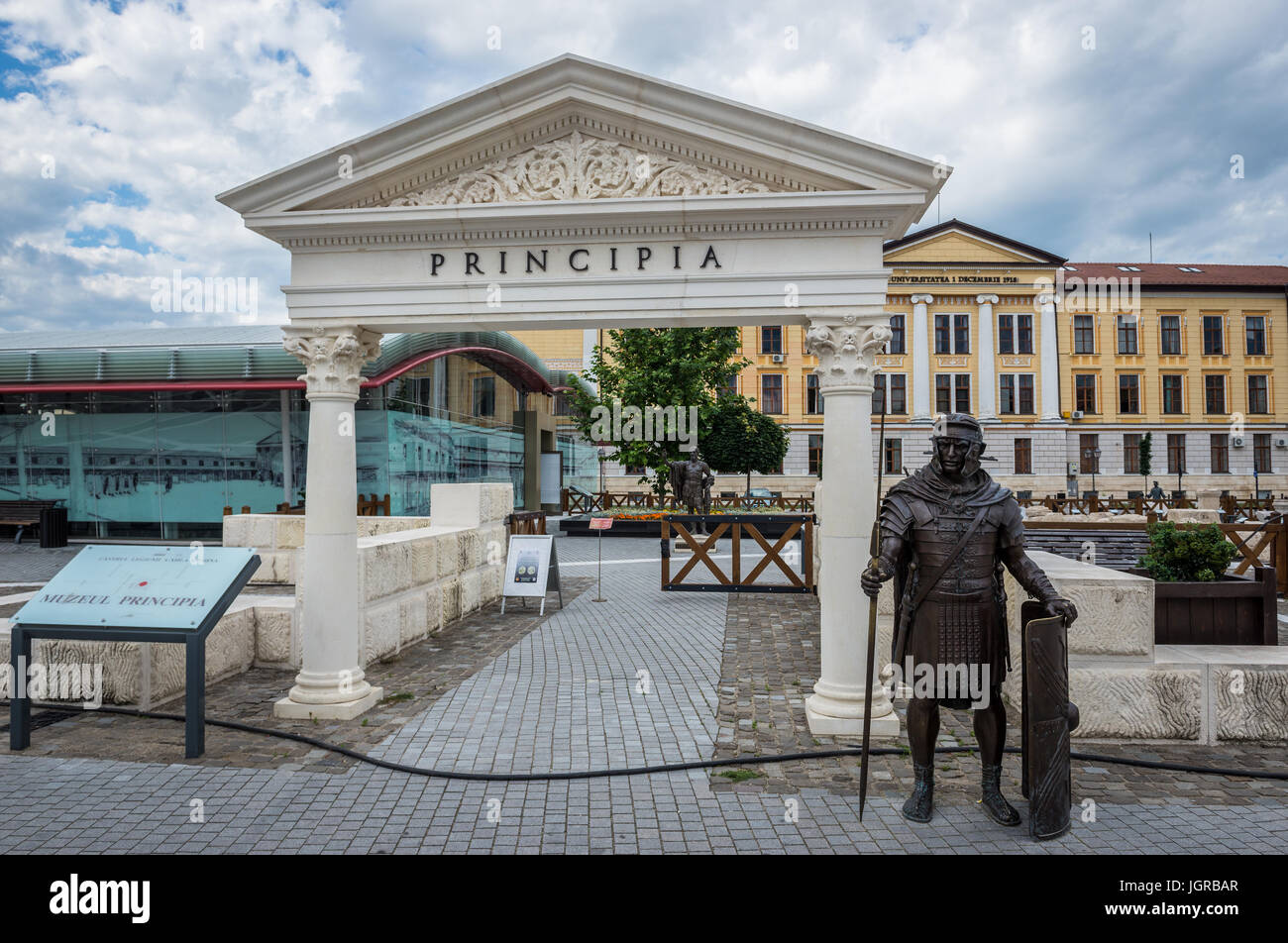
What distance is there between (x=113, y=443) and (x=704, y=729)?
76.7ft

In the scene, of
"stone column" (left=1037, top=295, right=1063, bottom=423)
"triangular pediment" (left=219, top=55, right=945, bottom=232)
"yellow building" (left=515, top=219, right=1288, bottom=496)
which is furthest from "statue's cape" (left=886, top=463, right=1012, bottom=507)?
"stone column" (left=1037, top=295, right=1063, bottom=423)

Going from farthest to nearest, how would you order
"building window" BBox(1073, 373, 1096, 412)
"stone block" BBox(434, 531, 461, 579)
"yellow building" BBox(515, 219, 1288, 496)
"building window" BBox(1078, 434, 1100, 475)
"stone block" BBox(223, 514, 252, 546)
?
"building window" BBox(1073, 373, 1096, 412)
"yellow building" BBox(515, 219, 1288, 496)
"building window" BBox(1078, 434, 1100, 475)
"stone block" BBox(223, 514, 252, 546)
"stone block" BBox(434, 531, 461, 579)

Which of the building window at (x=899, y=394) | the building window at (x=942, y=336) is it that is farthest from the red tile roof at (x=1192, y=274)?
the building window at (x=899, y=394)

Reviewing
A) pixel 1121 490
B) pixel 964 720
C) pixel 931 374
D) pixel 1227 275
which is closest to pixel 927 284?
pixel 931 374

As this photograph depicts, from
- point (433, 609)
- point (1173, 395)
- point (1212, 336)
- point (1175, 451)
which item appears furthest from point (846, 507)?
point (1212, 336)

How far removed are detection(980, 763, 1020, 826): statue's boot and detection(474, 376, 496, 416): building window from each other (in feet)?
79.8

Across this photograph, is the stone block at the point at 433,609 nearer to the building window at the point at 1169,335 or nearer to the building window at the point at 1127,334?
the building window at the point at 1127,334

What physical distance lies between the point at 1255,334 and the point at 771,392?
105ft

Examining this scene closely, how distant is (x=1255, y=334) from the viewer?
49.8 m

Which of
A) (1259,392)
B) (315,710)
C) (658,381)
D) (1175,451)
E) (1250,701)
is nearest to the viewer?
(1250,701)

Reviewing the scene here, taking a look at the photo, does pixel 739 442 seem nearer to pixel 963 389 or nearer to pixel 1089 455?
pixel 963 389

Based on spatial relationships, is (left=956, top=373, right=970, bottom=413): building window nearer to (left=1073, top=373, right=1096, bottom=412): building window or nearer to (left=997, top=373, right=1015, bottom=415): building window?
(left=997, top=373, right=1015, bottom=415): building window

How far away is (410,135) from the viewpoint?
618cm

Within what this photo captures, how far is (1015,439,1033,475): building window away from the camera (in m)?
48.9
